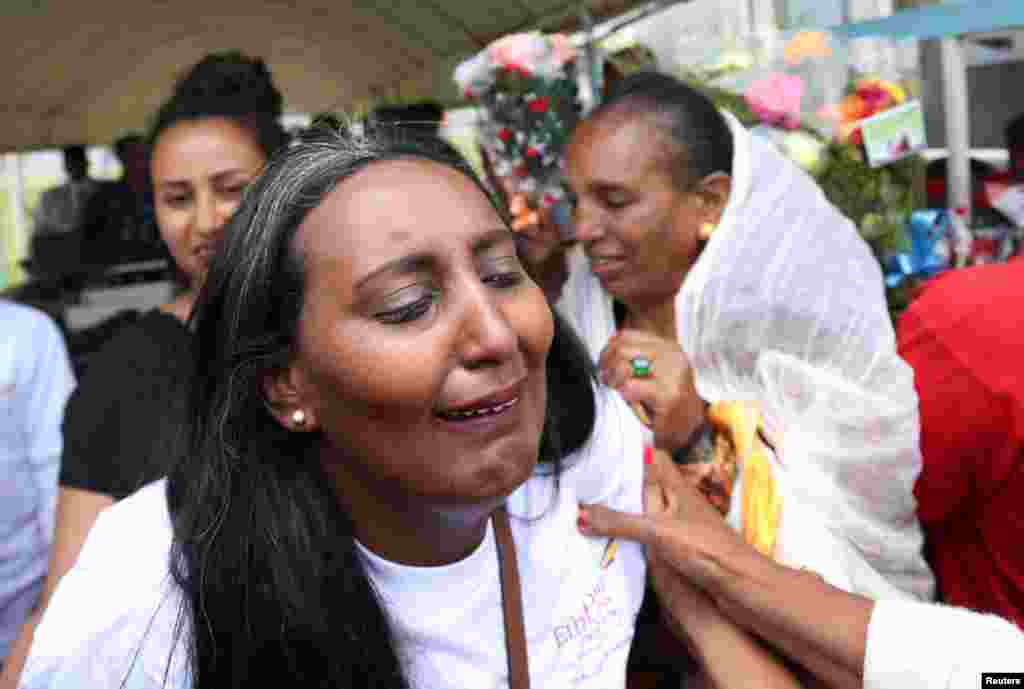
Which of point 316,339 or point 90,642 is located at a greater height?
point 316,339

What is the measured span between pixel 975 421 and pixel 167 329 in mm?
1711

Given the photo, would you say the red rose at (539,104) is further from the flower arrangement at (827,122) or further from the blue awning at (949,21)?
the blue awning at (949,21)

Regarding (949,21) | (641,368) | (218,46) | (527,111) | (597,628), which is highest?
(218,46)

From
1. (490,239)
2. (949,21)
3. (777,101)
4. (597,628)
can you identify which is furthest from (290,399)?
(949,21)

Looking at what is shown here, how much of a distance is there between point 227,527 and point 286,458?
5.5 inches

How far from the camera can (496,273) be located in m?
1.21

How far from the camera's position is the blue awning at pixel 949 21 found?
324 cm

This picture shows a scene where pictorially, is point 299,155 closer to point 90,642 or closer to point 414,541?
point 414,541

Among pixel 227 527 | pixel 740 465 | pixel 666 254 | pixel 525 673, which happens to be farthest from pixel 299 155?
pixel 666 254

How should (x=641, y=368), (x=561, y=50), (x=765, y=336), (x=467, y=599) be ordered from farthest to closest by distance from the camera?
(x=561, y=50)
(x=641, y=368)
(x=765, y=336)
(x=467, y=599)

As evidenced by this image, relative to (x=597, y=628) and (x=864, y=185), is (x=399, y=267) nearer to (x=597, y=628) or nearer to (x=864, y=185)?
(x=597, y=628)

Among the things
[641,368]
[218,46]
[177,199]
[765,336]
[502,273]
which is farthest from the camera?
[218,46]

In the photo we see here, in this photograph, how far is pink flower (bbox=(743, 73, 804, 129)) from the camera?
2.47 metres

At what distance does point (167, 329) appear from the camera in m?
1.93
